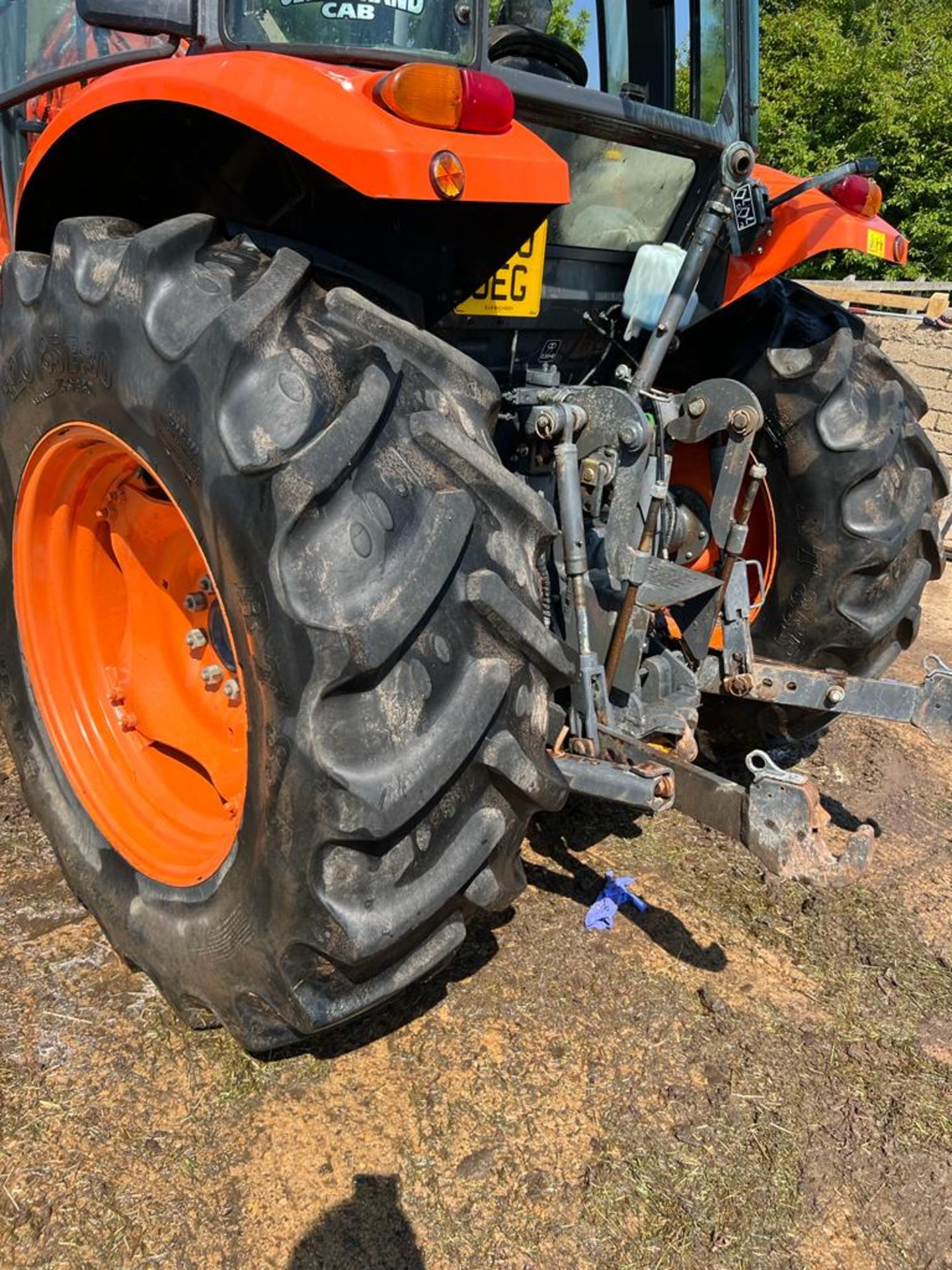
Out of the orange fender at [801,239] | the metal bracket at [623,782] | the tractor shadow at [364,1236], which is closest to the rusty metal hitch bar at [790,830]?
the metal bracket at [623,782]

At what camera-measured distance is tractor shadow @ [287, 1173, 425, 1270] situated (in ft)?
5.26

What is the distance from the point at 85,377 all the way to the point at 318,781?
2.82 ft

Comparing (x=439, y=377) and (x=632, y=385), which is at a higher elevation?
(x=439, y=377)

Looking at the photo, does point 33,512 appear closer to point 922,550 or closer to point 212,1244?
point 212,1244

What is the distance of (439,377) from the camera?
1.67 meters

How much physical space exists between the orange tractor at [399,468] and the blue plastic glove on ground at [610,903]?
0.43m

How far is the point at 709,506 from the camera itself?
2.92 meters

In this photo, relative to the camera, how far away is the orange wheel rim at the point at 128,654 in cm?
220

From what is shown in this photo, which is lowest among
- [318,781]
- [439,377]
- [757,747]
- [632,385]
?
[757,747]

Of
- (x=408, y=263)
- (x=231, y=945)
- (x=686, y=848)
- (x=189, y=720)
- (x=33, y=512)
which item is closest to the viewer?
(x=231, y=945)

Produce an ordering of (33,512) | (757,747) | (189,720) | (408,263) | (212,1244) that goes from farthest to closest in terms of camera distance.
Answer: (757,747) < (189,720) < (33,512) < (408,263) < (212,1244)

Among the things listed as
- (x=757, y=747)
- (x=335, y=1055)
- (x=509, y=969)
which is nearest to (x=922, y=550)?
(x=757, y=747)

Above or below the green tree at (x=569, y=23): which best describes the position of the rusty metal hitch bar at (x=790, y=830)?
below

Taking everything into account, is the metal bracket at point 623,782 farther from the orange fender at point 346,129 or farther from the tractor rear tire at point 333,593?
the orange fender at point 346,129
